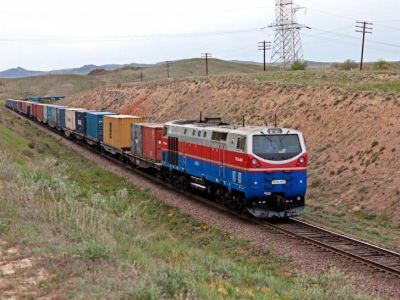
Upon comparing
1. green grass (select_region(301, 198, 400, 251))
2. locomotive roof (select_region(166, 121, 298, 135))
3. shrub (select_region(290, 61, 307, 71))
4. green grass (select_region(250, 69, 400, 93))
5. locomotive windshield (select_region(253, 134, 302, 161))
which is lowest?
green grass (select_region(301, 198, 400, 251))

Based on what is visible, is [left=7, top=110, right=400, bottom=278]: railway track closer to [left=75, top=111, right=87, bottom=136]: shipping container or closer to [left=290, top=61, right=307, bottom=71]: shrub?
[left=75, top=111, right=87, bottom=136]: shipping container

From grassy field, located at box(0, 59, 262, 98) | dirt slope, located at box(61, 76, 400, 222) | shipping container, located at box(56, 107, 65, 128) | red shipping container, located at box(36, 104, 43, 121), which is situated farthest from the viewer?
grassy field, located at box(0, 59, 262, 98)

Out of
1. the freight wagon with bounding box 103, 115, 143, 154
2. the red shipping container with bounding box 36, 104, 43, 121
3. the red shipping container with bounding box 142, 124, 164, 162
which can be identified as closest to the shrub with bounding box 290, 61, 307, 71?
the red shipping container with bounding box 36, 104, 43, 121

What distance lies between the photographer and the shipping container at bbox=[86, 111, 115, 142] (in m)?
42.7

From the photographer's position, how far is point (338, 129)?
107 feet

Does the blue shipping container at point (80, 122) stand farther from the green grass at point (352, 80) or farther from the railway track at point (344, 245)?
the railway track at point (344, 245)

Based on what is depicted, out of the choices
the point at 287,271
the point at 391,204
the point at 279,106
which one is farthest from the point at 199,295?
the point at 279,106

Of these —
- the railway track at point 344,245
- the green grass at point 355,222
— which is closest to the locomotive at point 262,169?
the railway track at point 344,245

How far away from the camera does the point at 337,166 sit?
2831 cm

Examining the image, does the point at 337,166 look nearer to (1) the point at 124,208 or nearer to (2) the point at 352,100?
(2) the point at 352,100

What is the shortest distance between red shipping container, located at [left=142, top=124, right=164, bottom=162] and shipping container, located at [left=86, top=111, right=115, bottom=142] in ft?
35.9

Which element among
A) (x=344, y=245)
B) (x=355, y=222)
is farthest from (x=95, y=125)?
(x=344, y=245)

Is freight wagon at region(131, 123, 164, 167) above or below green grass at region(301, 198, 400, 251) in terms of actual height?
above

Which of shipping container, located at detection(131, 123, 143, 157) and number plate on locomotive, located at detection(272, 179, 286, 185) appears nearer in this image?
number plate on locomotive, located at detection(272, 179, 286, 185)
